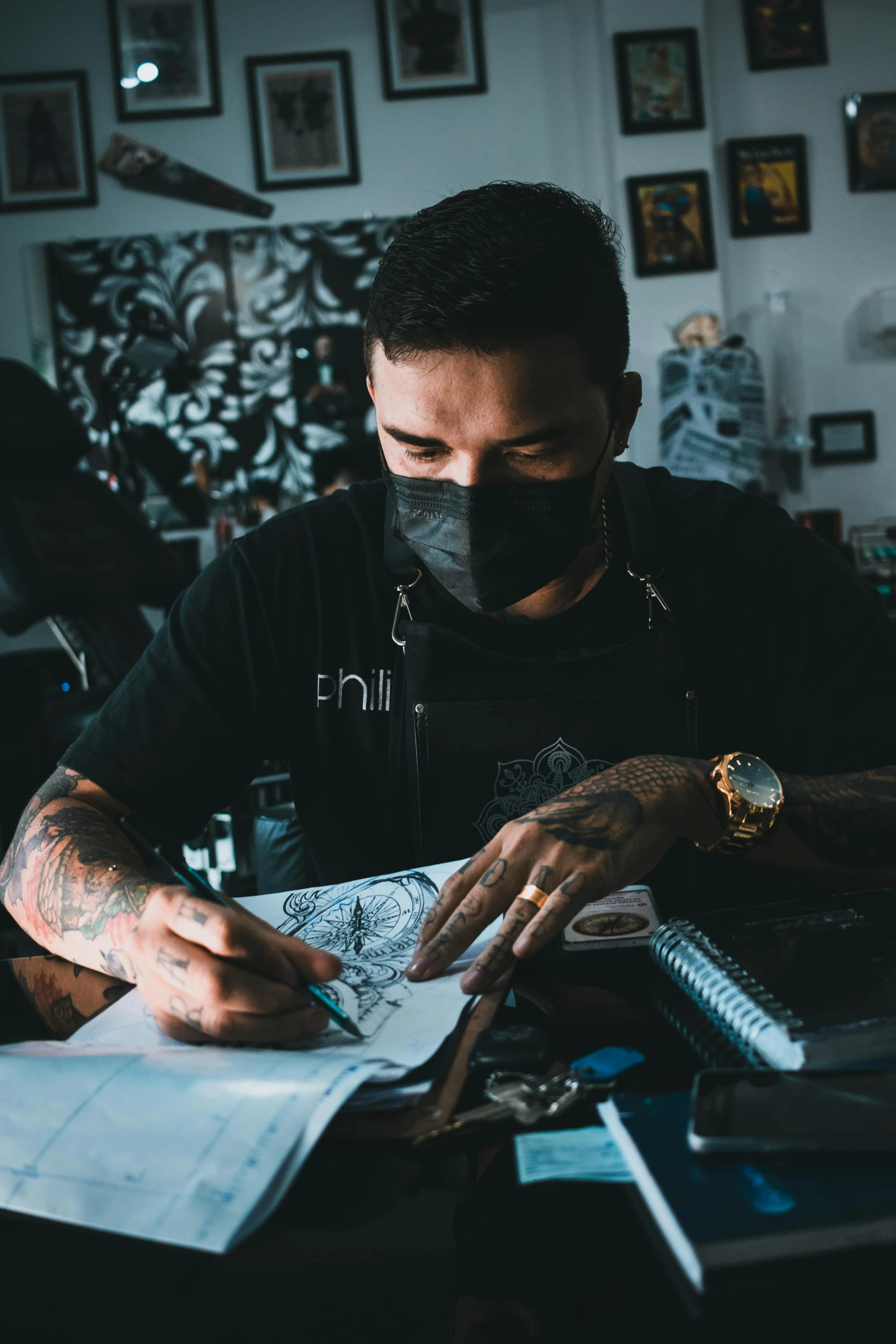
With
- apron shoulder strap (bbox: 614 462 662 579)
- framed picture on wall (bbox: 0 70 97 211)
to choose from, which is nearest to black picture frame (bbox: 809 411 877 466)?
framed picture on wall (bbox: 0 70 97 211)

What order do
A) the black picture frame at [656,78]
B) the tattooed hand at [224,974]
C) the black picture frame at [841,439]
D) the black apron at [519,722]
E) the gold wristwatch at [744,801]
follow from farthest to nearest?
the black picture frame at [841,439]
the black picture frame at [656,78]
the black apron at [519,722]
the gold wristwatch at [744,801]
the tattooed hand at [224,974]

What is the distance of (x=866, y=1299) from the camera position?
43 centimetres

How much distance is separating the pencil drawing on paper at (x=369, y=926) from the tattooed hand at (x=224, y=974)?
0.20 feet

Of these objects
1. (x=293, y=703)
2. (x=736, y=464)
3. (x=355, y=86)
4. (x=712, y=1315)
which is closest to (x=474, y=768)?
(x=293, y=703)

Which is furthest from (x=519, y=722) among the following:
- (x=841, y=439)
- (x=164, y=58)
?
(x=164, y=58)

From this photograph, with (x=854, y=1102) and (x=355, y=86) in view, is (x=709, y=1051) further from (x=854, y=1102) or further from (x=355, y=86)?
(x=355, y=86)

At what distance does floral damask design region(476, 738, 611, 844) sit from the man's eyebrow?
34cm

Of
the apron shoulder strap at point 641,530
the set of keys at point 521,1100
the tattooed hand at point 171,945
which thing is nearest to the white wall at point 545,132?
the apron shoulder strap at point 641,530

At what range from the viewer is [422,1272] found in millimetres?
475

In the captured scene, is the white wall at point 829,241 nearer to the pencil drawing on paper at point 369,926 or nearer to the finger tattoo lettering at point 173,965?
the pencil drawing on paper at point 369,926

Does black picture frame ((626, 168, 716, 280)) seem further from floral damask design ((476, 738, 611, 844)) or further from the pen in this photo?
the pen

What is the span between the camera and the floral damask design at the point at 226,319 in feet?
12.4

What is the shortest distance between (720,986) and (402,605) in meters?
0.68

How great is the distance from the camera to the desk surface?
1.41 ft
